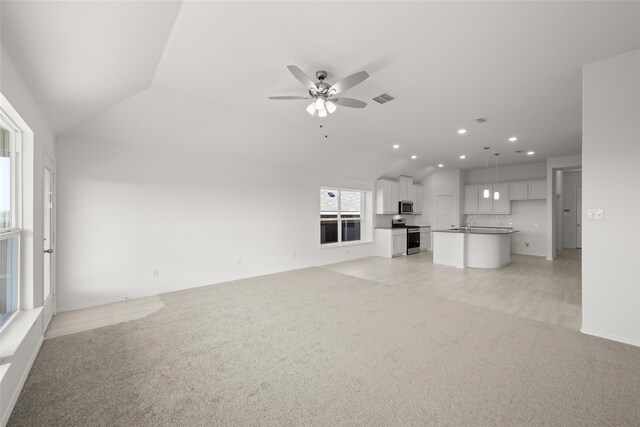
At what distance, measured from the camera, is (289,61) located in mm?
2758

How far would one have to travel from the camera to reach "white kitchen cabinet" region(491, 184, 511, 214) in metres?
8.70

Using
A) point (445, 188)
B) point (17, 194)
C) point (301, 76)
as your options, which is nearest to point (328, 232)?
point (445, 188)

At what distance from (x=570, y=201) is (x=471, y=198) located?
3.59 metres

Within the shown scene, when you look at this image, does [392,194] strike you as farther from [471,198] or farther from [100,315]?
[100,315]

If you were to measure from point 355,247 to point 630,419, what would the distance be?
6.34 m

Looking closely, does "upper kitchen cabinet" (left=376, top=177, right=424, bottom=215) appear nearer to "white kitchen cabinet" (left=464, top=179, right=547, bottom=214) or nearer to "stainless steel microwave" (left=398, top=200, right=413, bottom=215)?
"stainless steel microwave" (left=398, top=200, right=413, bottom=215)

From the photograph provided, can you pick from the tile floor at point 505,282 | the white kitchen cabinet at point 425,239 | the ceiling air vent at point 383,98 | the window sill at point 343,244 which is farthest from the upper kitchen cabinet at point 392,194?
the ceiling air vent at point 383,98

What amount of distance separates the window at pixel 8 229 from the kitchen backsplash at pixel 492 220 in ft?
35.6

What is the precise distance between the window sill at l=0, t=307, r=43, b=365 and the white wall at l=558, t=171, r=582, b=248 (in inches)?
511

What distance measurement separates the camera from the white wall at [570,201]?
9.47 meters

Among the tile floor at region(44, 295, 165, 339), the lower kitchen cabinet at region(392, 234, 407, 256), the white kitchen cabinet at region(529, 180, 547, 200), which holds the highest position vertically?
the white kitchen cabinet at region(529, 180, 547, 200)

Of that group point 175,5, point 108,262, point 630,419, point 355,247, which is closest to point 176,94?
point 175,5

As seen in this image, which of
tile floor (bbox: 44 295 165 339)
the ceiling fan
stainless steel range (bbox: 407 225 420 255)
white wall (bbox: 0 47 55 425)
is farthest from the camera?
stainless steel range (bbox: 407 225 420 255)

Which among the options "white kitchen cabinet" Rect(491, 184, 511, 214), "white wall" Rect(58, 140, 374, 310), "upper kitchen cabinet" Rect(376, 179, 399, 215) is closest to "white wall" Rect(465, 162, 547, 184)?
"white kitchen cabinet" Rect(491, 184, 511, 214)
